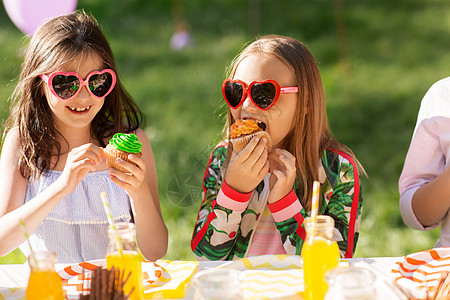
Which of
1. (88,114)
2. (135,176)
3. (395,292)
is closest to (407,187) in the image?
(395,292)

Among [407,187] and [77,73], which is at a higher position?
[77,73]

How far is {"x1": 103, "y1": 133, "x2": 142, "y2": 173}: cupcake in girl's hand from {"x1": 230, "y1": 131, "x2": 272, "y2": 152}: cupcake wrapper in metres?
0.41

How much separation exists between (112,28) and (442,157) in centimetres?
588

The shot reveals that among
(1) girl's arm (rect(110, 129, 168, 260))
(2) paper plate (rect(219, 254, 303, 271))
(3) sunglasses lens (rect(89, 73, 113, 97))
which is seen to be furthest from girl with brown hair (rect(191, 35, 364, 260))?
(3) sunglasses lens (rect(89, 73, 113, 97))

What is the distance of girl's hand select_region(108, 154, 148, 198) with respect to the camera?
215cm

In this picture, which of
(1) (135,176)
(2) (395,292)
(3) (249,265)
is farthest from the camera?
(1) (135,176)

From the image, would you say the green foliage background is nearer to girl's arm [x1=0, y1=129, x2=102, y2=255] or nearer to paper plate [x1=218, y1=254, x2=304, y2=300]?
girl's arm [x1=0, y1=129, x2=102, y2=255]

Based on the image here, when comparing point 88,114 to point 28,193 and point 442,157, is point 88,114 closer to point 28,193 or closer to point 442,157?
point 28,193

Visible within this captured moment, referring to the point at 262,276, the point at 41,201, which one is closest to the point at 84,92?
the point at 41,201

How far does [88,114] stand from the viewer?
7.77 feet

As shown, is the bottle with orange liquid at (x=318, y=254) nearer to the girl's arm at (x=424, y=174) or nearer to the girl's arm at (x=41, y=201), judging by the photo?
the girl's arm at (x=41, y=201)

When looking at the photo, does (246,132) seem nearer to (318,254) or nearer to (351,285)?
Answer: (318,254)

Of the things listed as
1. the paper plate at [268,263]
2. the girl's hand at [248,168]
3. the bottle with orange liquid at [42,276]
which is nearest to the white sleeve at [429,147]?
the girl's hand at [248,168]

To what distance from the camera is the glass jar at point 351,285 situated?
1329mm
